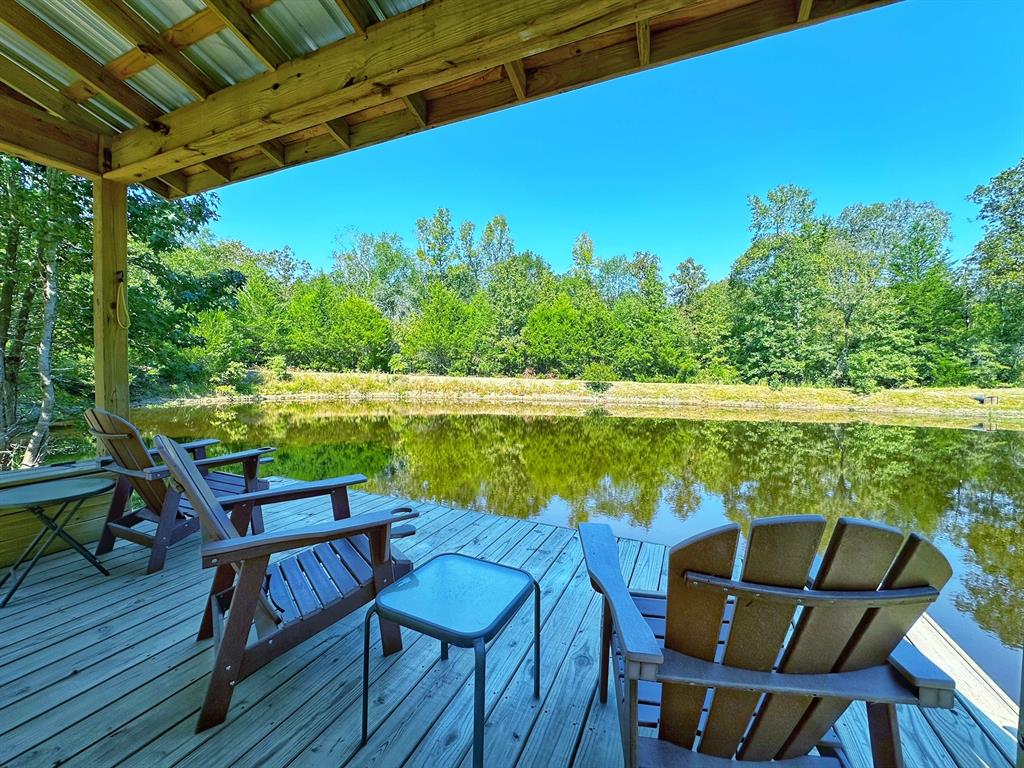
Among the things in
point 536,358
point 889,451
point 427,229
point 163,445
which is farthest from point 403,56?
point 427,229

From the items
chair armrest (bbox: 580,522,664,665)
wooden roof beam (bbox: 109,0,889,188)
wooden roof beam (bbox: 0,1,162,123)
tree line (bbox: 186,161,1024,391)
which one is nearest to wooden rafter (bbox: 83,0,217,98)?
wooden roof beam (bbox: 109,0,889,188)

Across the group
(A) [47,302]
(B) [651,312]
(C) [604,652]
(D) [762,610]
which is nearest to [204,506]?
(C) [604,652]

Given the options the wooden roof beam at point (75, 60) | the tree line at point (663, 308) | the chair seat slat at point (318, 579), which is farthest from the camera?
the tree line at point (663, 308)

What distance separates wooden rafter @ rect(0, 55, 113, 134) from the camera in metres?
1.72

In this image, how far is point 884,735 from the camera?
2.41 feet

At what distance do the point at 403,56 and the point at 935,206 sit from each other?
22.4m

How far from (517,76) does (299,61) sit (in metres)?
0.89

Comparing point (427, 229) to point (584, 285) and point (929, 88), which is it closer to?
point (584, 285)

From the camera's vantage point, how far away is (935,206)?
50.5ft

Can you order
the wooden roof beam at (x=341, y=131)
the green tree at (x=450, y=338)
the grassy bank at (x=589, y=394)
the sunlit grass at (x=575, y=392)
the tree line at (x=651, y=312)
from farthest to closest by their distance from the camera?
the green tree at (x=450, y=338) → the tree line at (x=651, y=312) → the sunlit grass at (x=575, y=392) → the grassy bank at (x=589, y=394) → the wooden roof beam at (x=341, y=131)

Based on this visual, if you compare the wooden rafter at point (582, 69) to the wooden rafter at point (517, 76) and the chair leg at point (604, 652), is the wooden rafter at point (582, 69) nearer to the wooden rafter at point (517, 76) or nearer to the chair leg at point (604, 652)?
the wooden rafter at point (517, 76)

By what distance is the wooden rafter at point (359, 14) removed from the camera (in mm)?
1397

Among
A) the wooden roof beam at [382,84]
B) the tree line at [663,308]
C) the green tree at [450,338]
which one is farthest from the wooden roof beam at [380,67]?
the green tree at [450,338]

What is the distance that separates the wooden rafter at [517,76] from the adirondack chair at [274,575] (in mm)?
1680
